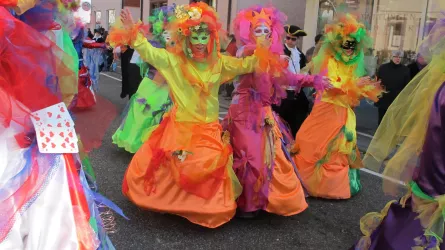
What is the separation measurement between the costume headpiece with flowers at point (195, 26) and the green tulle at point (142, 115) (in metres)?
2.08

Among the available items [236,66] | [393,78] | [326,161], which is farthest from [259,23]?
[393,78]

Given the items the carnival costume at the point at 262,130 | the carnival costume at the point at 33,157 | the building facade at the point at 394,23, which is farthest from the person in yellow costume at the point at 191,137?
the building facade at the point at 394,23

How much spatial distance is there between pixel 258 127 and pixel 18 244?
2750mm

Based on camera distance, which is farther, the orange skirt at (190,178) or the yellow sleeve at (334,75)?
the yellow sleeve at (334,75)

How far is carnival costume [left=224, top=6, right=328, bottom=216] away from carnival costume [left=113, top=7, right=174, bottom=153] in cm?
194

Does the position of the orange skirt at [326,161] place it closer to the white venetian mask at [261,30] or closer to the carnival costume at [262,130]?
the carnival costume at [262,130]

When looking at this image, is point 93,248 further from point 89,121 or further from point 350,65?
point 350,65

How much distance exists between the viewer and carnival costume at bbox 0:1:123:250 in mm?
1537

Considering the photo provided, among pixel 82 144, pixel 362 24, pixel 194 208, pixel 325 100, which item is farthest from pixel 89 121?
pixel 362 24

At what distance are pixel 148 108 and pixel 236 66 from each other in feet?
7.96

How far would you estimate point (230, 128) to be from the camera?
13.6ft

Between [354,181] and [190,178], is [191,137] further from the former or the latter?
[354,181]

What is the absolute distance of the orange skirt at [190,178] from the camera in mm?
3639

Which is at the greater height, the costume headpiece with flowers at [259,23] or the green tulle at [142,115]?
the costume headpiece with flowers at [259,23]
